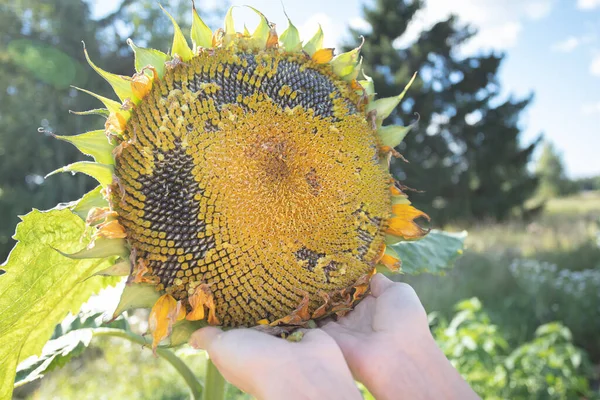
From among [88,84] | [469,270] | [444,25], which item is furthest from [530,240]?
[88,84]

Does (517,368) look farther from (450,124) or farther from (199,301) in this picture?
(450,124)

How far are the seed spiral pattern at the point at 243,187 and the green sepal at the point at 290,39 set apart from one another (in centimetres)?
6

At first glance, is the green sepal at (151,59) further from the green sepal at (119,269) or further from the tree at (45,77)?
the tree at (45,77)

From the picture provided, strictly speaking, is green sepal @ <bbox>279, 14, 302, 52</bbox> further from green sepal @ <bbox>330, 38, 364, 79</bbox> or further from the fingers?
the fingers

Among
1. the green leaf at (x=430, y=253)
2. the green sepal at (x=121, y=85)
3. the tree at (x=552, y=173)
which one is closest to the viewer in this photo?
the green sepal at (x=121, y=85)

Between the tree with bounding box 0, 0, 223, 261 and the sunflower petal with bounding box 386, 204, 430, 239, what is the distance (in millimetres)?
17455

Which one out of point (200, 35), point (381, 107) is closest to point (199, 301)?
point (200, 35)

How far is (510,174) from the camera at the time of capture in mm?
22875

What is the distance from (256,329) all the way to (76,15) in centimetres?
2222

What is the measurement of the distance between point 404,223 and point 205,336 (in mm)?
795

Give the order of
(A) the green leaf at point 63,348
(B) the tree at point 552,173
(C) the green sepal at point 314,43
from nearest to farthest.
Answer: (C) the green sepal at point 314,43, (A) the green leaf at point 63,348, (B) the tree at point 552,173

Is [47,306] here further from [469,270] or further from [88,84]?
[88,84]

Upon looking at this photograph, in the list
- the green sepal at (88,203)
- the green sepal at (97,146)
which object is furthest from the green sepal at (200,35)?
the green sepal at (88,203)

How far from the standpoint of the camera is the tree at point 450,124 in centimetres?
A: 2192
